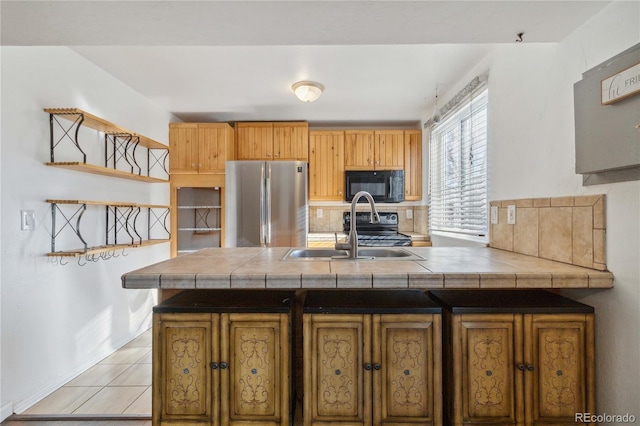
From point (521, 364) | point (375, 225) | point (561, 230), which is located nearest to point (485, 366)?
point (521, 364)

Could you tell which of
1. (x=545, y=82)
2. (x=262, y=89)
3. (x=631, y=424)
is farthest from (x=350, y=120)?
(x=631, y=424)

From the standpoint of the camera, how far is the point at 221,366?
4.04ft

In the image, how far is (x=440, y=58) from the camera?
226 cm

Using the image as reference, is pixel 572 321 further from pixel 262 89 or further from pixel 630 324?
pixel 262 89

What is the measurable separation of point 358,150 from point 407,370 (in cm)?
289

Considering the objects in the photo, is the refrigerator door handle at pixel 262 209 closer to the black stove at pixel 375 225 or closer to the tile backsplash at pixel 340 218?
the tile backsplash at pixel 340 218

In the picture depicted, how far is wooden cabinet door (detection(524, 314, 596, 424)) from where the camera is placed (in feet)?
3.89

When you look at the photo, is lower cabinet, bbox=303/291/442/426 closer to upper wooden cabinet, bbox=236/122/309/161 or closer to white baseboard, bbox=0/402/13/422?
white baseboard, bbox=0/402/13/422

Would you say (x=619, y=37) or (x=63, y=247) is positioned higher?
(x=619, y=37)

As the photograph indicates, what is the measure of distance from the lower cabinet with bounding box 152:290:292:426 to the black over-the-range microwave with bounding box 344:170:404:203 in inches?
101

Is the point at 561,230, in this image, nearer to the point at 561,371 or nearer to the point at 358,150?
the point at 561,371

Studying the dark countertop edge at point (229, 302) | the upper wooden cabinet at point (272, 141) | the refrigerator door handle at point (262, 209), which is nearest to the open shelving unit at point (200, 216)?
the refrigerator door handle at point (262, 209)

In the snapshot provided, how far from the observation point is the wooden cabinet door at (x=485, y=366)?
1204 millimetres

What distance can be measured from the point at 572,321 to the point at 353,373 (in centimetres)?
87
